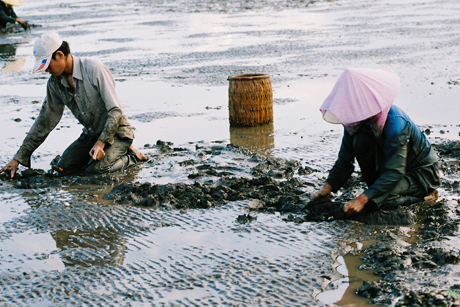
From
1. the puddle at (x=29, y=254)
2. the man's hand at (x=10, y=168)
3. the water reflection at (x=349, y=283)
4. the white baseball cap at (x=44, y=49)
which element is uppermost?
the white baseball cap at (x=44, y=49)

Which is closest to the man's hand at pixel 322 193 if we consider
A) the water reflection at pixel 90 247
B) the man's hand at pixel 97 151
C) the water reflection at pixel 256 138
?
the water reflection at pixel 90 247

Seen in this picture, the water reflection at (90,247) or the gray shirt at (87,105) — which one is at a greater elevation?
the gray shirt at (87,105)

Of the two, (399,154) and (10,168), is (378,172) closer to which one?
(399,154)

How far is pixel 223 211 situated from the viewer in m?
4.83

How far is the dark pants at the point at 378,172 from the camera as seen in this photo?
14.3 ft

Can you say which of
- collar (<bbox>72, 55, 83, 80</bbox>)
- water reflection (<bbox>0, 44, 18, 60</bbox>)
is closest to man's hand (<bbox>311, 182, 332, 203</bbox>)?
collar (<bbox>72, 55, 83, 80</bbox>)

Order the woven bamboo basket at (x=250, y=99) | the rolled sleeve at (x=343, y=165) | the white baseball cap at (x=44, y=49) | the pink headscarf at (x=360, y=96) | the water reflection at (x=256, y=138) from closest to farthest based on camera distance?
the pink headscarf at (x=360, y=96) → the rolled sleeve at (x=343, y=165) → the white baseball cap at (x=44, y=49) → the water reflection at (x=256, y=138) → the woven bamboo basket at (x=250, y=99)

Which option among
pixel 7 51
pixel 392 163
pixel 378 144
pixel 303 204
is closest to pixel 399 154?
pixel 392 163

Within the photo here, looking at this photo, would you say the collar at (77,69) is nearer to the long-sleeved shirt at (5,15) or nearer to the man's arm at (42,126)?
the man's arm at (42,126)

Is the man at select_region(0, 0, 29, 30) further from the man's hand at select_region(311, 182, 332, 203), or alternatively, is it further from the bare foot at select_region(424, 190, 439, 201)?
the bare foot at select_region(424, 190, 439, 201)

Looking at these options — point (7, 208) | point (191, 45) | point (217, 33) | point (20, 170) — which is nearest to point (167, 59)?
point (191, 45)

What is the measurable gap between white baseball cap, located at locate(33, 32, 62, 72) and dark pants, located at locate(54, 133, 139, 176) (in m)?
1.07

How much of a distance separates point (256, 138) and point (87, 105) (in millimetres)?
2136

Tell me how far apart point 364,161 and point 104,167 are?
2.84 meters
